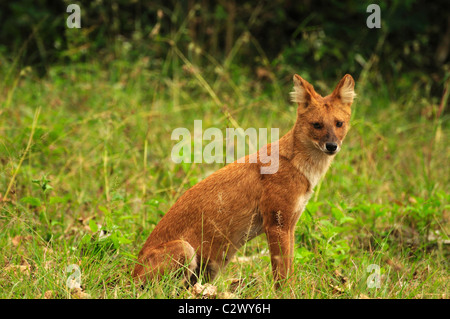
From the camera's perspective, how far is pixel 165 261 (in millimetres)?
3525

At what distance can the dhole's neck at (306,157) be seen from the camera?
3.78m

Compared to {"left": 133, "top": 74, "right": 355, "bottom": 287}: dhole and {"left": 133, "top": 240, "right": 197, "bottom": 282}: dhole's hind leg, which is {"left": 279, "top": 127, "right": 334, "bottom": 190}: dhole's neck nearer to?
{"left": 133, "top": 74, "right": 355, "bottom": 287}: dhole

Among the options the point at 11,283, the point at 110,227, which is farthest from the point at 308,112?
the point at 11,283

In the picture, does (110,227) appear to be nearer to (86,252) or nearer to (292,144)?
(86,252)

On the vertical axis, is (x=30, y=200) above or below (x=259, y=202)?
below

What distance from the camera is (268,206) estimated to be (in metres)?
3.70

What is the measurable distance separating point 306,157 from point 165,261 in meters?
1.19

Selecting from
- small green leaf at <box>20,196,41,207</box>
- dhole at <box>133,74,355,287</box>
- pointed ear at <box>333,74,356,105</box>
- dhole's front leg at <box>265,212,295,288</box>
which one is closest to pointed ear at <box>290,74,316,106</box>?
dhole at <box>133,74,355,287</box>

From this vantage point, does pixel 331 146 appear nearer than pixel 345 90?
Yes

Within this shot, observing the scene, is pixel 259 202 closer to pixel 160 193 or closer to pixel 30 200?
pixel 160 193

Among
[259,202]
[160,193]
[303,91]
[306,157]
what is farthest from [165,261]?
[160,193]

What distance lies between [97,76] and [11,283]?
4.53 m

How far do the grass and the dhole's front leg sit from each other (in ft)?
0.33

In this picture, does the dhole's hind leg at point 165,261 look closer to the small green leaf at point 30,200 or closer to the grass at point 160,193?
the grass at point 160,193
